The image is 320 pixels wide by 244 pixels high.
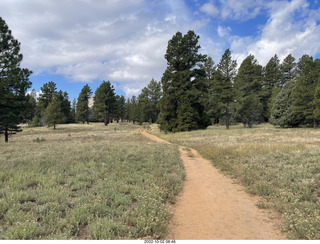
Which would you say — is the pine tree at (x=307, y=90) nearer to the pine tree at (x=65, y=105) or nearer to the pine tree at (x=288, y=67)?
the pine tree at (x=288, y=67)

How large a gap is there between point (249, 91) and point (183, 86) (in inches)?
1311

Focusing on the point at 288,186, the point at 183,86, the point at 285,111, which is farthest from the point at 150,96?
the point at 288,186

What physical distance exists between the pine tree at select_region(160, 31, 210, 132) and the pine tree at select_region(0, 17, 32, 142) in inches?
905

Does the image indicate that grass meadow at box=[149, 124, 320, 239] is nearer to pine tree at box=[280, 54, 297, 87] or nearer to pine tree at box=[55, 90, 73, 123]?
pine tree at box=[280, 54, 297, 87]

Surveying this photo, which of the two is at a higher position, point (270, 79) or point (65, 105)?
point (270, 79)

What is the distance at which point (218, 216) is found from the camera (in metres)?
5.00

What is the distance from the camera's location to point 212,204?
5777mm

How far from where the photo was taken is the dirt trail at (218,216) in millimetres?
4145

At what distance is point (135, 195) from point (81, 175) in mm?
3279

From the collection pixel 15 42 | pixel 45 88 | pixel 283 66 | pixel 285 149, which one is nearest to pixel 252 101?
pixel 283 66

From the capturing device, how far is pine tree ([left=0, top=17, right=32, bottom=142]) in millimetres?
20594

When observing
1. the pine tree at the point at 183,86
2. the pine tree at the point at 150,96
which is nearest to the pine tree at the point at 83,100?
the pine tree at the point at 150,96

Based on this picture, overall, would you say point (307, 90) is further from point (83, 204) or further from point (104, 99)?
point (104, 99)

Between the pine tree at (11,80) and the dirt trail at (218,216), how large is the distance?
81.3 ft
